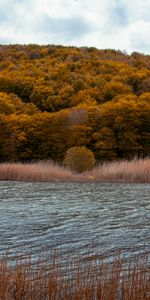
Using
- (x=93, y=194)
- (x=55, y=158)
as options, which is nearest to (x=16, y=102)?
(x=55, y=158)

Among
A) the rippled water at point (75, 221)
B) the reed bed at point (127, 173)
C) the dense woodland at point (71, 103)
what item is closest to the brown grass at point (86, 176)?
the reed bed at point (127, 173)

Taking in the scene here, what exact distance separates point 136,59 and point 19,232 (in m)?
69.3

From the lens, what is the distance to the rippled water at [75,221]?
8148mm

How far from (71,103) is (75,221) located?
135 ft

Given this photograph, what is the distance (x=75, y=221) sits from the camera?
10.8 meters

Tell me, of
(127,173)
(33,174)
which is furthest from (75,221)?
(33,174)

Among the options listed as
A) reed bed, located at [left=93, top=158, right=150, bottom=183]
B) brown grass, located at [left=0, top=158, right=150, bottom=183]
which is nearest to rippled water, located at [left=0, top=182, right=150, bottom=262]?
reed bed, located at [left=93, top=158, right=150, bottom=183]

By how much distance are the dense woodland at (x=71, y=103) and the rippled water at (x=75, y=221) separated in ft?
66.7

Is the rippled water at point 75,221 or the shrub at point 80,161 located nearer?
the rippled water at point 75,221

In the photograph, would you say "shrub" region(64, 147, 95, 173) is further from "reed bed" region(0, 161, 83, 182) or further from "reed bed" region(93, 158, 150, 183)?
"reed bed" region(93, 158, 150, 183)

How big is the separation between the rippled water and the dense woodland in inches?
800

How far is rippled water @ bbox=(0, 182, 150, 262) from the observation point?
8148 mm

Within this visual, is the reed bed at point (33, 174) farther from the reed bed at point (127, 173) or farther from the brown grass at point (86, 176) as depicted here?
the reed bed at point (127, 173)

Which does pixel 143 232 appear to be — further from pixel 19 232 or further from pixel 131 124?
pixel 131 124
